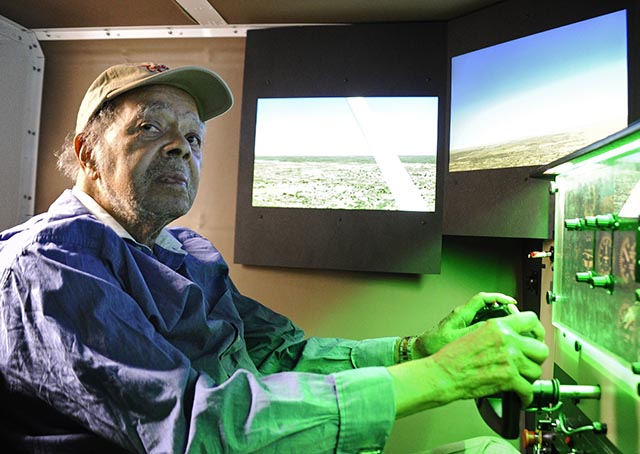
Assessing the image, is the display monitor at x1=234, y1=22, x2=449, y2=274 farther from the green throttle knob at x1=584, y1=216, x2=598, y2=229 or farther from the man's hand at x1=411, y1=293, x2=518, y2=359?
the green throttle knob at x1=584, y1=216, x2=598, y2=229

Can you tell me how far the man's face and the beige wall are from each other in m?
0.94

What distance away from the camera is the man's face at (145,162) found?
3.57 feet

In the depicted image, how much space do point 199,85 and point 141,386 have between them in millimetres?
797

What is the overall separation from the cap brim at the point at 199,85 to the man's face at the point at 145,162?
40 millimetres

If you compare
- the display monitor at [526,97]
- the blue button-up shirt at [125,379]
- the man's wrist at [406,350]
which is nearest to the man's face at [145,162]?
the blue button-up shirt at [125,379]

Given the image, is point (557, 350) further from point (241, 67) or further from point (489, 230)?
point (241, 67)

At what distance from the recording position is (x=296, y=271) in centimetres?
203

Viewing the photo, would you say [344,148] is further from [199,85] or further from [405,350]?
[405,350]

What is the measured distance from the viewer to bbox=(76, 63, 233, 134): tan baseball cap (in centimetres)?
111

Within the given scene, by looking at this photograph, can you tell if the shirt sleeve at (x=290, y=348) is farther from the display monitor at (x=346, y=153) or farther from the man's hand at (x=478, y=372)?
the display monitor at (x=346, y=153)

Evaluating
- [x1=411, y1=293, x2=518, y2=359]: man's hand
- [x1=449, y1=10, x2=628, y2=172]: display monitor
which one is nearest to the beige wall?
[x1=449, y1=10, x2=628, y2=172]: display monitor

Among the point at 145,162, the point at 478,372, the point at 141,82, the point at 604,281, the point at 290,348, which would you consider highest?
the point at 141,82

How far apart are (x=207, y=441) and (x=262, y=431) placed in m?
0.08

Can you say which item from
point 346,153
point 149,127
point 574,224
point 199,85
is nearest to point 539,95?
point 346,153
